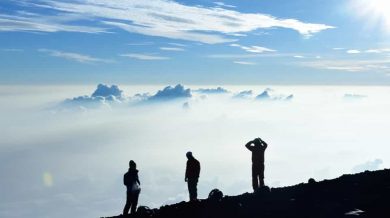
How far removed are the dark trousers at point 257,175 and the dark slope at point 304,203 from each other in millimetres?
437

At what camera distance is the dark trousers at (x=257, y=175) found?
18188mm

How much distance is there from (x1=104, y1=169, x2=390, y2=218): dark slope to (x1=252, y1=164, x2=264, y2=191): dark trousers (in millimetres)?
437

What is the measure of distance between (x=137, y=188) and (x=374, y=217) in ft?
27.4

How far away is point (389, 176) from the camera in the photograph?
2177 cm

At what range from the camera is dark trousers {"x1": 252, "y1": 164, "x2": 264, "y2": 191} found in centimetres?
1819

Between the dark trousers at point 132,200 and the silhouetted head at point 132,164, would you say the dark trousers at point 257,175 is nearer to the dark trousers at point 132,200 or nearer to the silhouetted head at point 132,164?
the dark trousers at point 132,200

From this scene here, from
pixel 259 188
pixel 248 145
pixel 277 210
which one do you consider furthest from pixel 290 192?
pixel 277 210

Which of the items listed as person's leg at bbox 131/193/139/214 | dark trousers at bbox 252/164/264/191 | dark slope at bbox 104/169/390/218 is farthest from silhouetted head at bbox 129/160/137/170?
dark trousers at bbox 252/164/264/191

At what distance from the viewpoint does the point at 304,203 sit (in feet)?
50.1

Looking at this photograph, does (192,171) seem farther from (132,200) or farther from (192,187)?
(132,200)

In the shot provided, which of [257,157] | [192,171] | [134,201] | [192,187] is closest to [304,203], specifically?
[257,157]

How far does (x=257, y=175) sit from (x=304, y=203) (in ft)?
11.4

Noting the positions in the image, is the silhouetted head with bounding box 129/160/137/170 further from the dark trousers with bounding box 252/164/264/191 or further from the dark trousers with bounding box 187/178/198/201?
the dark trousers with bounding box 252/164/264/191

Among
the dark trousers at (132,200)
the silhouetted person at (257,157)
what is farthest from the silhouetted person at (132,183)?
the silhouetted person at (257,157)
